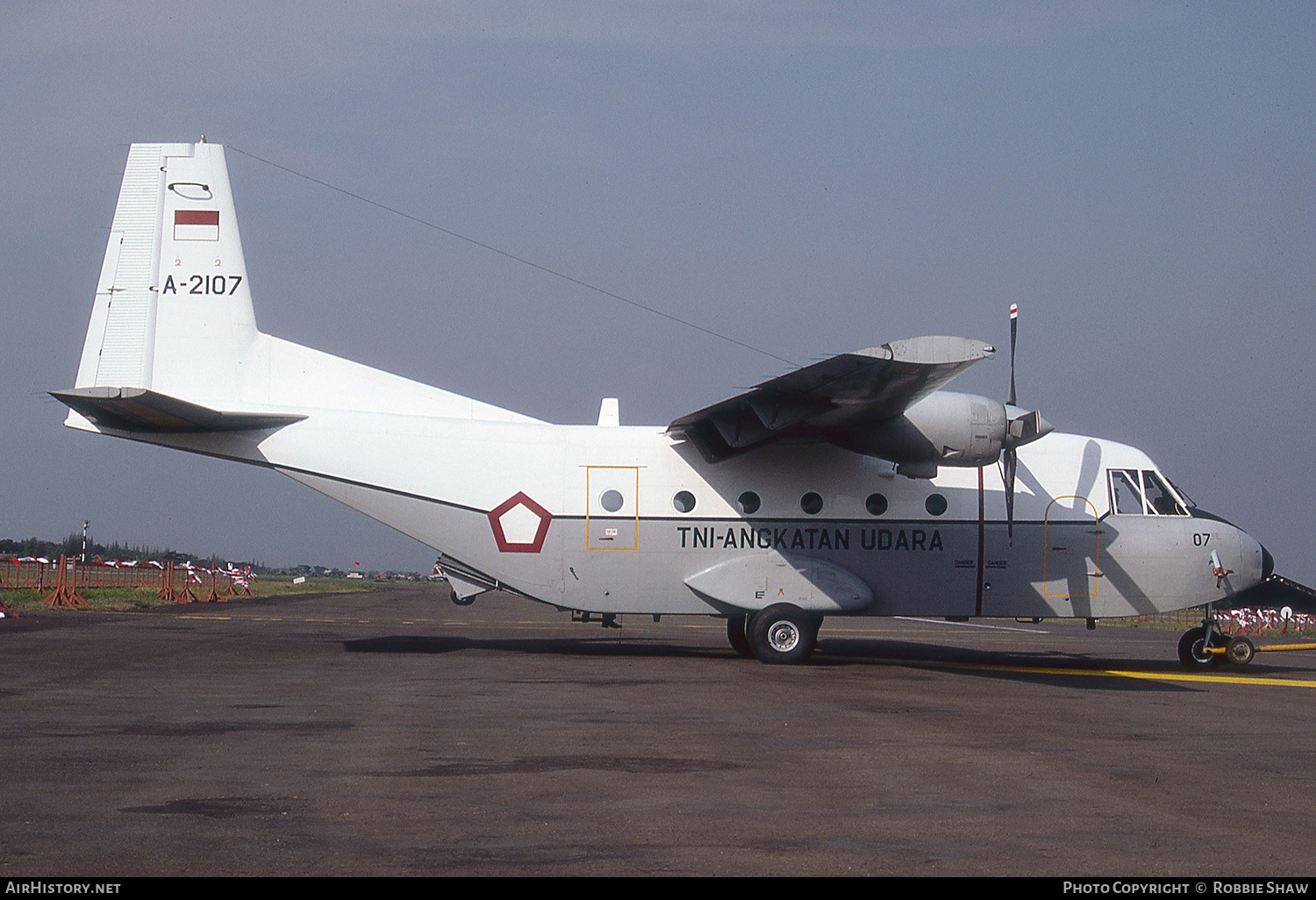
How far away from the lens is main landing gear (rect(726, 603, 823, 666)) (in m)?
16.5

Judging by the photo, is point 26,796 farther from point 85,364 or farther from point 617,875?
point 85,364

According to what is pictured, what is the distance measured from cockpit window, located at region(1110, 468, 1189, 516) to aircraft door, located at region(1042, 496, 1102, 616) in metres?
0.68

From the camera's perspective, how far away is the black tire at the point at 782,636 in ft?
54.2

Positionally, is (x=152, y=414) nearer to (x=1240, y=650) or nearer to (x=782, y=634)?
(x=782, y=634)

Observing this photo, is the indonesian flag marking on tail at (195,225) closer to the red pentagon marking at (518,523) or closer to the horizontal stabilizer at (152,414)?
the horizontal stabilizer at (152,414)

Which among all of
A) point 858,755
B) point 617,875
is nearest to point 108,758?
point 617,875

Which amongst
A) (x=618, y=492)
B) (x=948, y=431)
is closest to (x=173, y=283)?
(x=618, y=492)

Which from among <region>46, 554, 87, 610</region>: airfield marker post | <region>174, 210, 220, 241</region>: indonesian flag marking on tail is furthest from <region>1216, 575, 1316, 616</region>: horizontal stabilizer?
<region>46, 554, 87, 610</region>: airfield marker post

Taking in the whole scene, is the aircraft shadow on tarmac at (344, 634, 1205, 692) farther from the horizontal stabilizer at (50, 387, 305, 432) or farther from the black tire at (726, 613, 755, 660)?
the horizontal stabilizer at (50, 387, 305, 432)

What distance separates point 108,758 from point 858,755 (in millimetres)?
5495

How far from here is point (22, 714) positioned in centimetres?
966

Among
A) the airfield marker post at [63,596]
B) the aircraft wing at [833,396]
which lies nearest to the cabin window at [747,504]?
the aircraft wing at [833,396]

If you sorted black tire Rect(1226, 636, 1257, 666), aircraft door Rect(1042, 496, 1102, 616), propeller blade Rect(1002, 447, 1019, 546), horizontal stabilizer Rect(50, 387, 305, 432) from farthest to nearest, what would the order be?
1. black tire Rect(1226, 636, 1257, 666)
2. aircraft door Rect(1042, 496, 1102, 616)
3. propeller blade Rect(1002, 447, 1019, 546)
4. horizontal stabilizer Rect(50, 387, 305, 432)

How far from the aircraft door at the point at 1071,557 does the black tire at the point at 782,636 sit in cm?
404
